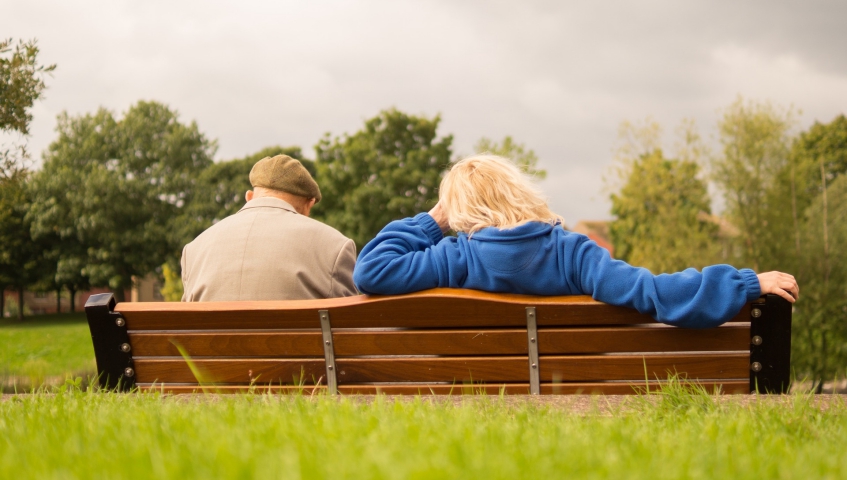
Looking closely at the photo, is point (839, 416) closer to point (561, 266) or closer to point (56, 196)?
point (561, 266)

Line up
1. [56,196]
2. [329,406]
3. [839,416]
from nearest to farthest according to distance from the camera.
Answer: [329,406]
[839,416]
[56,196]

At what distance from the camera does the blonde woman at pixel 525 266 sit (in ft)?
11.3

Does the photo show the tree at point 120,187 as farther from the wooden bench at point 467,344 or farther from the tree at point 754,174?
the wooden bench at point 467,344

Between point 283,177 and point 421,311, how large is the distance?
6.36ft

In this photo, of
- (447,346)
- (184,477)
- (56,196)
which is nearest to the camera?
(184,477)

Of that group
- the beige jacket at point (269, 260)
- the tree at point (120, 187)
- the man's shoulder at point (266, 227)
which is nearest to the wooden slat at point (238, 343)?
the beige jacket at point (269, 260)

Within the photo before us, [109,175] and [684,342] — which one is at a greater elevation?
[109,175]

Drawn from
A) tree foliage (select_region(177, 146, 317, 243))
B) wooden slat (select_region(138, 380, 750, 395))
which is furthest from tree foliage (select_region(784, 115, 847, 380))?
tree foliage (select_region(177, 146, 317, 243))

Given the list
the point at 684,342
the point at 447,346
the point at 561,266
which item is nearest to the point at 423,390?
the point at 447,346

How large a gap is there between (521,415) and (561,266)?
1027mm

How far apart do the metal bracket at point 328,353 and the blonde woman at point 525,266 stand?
0.72 ft

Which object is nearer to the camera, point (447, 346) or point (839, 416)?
point (839, 416)

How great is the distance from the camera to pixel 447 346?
3.56m

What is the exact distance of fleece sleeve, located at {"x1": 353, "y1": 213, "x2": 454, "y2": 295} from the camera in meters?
3.57
